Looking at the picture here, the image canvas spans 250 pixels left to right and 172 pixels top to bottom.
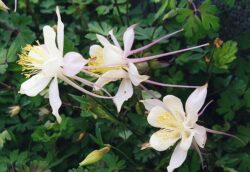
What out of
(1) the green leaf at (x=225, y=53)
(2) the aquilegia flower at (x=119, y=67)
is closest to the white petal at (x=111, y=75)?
(2) the aquilegia flower at (x=119, y=67)

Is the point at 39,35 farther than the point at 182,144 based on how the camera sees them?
Yes

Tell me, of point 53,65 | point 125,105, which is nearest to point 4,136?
point 125,105

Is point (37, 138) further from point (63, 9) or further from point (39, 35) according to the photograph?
point (63, 9)

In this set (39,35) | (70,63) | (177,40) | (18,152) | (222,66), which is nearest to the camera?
(70,63)

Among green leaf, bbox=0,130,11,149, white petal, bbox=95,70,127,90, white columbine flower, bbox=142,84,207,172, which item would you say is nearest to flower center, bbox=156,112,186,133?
white columbine flower, bbox=142,84,207,172

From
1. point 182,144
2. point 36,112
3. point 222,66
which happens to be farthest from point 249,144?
point 36,112

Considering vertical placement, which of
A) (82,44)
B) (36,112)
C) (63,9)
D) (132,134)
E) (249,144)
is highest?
(63,9)
